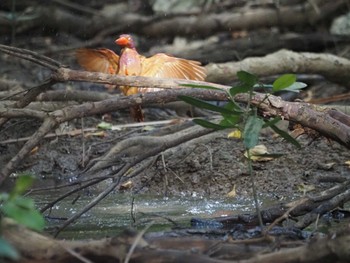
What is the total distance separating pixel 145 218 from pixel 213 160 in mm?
1284

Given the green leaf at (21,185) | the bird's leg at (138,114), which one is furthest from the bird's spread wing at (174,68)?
the green leaf at (21,185)

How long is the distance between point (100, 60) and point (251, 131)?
3.08 metres

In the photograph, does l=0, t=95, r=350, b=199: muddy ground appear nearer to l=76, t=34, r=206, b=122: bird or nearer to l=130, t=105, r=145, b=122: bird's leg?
l=130, t=105, r=145, b=122: bird's leg

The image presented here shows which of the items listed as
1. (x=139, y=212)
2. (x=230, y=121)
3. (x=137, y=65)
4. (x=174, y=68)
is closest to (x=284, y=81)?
(x=230, y=121)

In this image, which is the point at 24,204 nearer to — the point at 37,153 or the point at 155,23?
the point at 37,153

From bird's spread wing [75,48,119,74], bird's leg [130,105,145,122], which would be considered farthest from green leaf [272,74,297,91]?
bird's spread wing [75,48,119,74]

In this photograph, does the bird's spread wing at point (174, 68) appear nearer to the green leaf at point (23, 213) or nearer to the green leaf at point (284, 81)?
the green leaf at point (284, 81)

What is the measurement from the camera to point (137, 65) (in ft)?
18.4

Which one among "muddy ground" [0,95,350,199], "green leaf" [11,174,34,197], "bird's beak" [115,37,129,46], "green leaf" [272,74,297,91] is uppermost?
"green leaf" [272,74,297,91]

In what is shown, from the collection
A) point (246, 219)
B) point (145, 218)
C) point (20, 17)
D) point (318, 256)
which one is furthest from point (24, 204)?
point (20, 17)

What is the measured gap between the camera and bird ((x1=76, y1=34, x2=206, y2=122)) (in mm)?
5500

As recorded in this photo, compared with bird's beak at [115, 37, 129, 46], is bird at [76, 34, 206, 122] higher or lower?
lower

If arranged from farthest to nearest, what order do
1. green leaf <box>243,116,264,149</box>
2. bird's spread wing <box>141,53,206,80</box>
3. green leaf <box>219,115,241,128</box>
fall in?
bird's spread wing <box>141,53,206,80</box>, green leaf <box>219,115,241,128</box>, green leaf <box>243,116,264,149</box>

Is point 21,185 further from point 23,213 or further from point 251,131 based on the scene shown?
point 251,131
